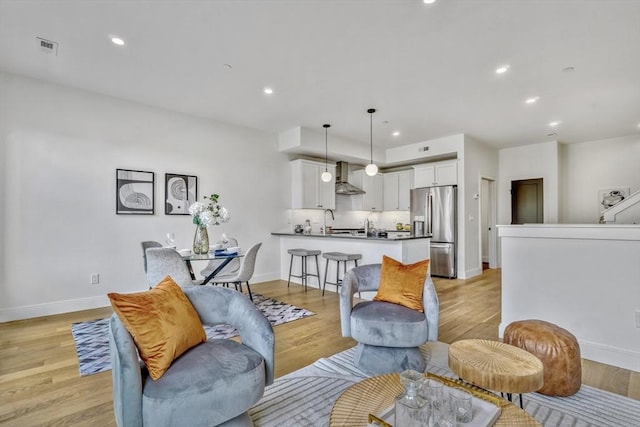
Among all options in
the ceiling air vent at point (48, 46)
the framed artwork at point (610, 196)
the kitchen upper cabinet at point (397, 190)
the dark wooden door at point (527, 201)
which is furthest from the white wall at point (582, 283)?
the framed artwork at point (610, 196)

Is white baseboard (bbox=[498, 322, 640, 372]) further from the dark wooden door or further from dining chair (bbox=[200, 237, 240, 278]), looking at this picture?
the dark wooden door

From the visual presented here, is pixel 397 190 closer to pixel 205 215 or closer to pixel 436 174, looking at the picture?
pixel 436 174

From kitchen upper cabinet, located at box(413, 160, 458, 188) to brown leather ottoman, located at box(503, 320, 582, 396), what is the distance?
4.61 meters

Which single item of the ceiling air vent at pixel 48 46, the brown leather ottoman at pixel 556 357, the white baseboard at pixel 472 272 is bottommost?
the white baseboard at pixel 472 272

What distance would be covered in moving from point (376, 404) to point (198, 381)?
31.4 inches

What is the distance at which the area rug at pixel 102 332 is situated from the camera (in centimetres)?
260

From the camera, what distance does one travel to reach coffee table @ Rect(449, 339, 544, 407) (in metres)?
1.43

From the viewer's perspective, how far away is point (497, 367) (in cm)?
150

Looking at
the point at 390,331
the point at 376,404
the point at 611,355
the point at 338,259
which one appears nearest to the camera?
the point at 376,404

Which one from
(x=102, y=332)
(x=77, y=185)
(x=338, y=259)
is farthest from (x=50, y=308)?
(x=338, y=259)

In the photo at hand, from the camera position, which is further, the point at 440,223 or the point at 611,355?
the point at 440,223

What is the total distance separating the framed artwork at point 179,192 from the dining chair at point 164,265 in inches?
75.3

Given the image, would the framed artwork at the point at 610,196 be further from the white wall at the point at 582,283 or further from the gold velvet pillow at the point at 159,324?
the gold velvet pillow at the point at 159,324

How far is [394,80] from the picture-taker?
12.6 ft
